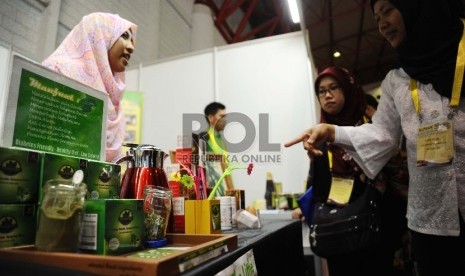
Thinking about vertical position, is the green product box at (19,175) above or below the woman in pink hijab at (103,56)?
below

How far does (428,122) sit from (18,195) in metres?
1.02

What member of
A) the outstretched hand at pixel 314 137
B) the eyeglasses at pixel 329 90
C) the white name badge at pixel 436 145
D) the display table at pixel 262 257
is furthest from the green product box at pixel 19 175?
the eyeglasses at pixel 329 90

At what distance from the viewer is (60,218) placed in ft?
1.46

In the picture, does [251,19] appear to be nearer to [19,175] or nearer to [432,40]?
[432,40]

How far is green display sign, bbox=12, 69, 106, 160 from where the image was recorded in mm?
543

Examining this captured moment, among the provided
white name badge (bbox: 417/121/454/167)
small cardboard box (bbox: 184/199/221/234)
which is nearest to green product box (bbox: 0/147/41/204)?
small cardboard box (bbox: 184/199/221/234)

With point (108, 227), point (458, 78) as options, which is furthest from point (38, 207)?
point (458, 78)

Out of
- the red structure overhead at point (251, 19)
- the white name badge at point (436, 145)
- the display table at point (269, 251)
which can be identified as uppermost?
the red structure overhead at point (251, 19)

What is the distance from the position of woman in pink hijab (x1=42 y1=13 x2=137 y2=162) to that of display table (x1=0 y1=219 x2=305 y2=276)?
0.65 m

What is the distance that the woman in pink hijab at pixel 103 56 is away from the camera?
3.90ft

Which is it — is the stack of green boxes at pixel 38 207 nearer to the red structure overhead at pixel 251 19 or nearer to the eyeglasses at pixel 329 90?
the eyeglasses at pixel 329 90

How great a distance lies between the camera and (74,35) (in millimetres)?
1322

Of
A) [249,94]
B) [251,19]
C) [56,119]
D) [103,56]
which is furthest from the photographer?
[251,19]

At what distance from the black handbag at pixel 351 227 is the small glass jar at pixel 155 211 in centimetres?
80
